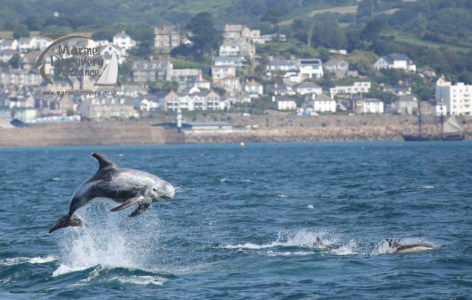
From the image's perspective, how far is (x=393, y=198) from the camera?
202 feet

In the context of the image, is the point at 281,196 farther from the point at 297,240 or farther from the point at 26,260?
the point at 26,260

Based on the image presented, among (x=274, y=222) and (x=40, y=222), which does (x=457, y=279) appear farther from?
(x=40, y=222)

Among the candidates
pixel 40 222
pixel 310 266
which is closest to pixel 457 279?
pixel 310 266

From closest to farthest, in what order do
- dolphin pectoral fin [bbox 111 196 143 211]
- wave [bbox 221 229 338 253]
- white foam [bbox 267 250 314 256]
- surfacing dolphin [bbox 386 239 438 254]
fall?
dolphin pectoral fin [bbox 111 196 143 211]
surfacing dolphin [bbox 386 239 438 254]
white foam [bbox 267 250 314 256]
wave [bbox 221 229 338 253]

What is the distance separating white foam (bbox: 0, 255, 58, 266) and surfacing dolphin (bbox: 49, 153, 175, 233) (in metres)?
6.86

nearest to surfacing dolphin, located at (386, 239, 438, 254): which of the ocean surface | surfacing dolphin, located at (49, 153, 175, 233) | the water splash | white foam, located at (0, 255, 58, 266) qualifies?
the ocean surface

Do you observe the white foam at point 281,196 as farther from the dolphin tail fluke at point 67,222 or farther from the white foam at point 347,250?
the dolphin tail fluke at point 67,222

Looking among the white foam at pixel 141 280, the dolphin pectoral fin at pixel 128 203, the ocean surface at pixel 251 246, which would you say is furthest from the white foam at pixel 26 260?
the dolphin pectoral fin at pixel 128 203

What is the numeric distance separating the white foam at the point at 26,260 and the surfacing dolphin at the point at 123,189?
6.86 m

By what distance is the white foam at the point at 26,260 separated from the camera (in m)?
38.3

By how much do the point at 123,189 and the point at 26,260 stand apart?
30.8 ft

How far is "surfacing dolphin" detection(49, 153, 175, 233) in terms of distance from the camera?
30.2 m

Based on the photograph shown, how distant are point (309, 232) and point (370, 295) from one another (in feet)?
40.5

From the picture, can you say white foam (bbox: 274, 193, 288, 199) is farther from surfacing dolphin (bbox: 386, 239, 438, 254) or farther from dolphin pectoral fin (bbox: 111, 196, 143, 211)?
dolphin pectoral fin (bbox: 111, 196, 143, 211)
